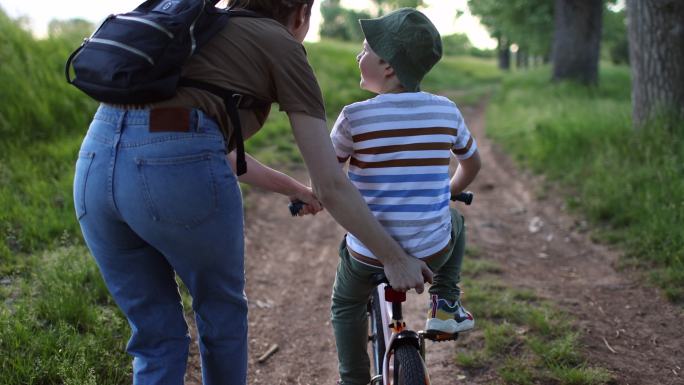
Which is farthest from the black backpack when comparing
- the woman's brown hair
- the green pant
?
the green pant

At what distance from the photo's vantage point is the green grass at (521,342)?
11.3 ft

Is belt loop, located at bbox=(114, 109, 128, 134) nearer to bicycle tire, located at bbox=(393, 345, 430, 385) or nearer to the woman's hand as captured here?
the woman's hand

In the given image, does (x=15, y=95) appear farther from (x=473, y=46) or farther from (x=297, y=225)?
(x=473, y=46)

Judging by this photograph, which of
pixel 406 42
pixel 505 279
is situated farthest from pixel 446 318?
pixel 505 279

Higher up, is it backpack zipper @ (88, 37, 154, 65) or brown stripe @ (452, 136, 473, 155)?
backpack zipper @ (88, 37, 154, 65)

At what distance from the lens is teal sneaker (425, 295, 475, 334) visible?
257 centimetres

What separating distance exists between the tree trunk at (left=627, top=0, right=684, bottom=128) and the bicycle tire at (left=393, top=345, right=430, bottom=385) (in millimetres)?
5457

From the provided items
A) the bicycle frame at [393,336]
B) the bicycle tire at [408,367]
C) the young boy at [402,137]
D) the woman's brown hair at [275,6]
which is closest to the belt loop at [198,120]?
the woman's brown hair at [275,6]

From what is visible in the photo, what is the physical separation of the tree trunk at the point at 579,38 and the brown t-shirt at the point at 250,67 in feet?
44.9

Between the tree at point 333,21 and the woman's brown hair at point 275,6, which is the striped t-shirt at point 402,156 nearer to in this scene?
the woman's brown hair at point 275,6

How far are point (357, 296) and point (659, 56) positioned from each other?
18.6 feet

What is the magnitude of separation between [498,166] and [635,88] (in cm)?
244

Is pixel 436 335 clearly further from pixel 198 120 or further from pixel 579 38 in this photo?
pixel 579 38

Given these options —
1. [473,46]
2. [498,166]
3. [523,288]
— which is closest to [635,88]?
[498,166]
